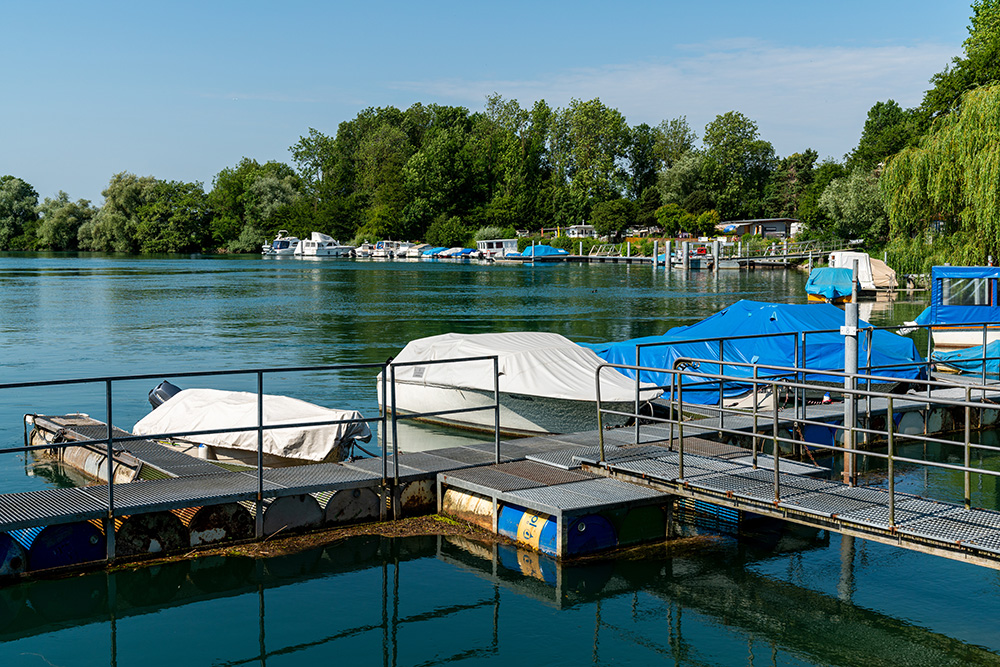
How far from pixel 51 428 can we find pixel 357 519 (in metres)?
9.69

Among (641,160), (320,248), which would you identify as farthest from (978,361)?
(320,248)

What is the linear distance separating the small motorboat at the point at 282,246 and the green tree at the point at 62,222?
30.6m

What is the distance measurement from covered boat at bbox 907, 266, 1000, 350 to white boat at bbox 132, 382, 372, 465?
21.3 metres

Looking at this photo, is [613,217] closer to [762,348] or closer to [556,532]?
[762,348]

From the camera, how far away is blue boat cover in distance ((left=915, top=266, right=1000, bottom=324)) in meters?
29.9

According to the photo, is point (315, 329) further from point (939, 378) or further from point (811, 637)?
point (811, 637)

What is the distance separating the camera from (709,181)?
137 m

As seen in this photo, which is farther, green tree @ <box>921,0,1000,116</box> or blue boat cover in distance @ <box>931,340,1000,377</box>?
green tree @ <box>921,0,1000,116</box>

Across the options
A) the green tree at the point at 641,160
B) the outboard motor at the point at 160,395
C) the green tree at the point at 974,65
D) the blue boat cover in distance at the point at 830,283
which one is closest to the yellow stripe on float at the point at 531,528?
the outboard motor at the point at 160,395

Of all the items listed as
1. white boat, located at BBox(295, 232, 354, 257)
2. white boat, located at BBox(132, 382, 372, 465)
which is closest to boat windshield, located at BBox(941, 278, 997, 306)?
white boat, located at BBox(132, 382, 372, 465)

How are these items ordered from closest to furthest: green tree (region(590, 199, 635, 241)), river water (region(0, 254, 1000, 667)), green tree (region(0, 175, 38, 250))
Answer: river water (region(0, 254, 1000, 667))
green tree (region(590, 199, 635, 241))
green tree (region(0, 175, 38, 250))

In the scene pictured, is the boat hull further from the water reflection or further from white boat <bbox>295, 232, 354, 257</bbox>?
white boat <bbox>295, 232, 354, 257</bbox>

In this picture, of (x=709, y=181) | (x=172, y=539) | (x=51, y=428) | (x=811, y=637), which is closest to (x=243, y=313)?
(x=51, y=428)

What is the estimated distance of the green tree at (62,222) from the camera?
157 m
